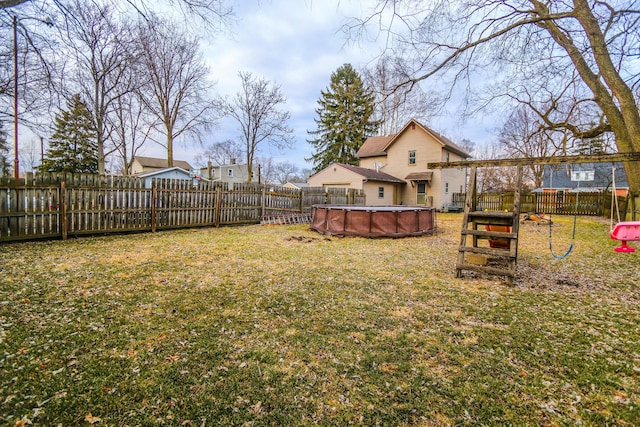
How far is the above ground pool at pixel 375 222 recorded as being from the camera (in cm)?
946

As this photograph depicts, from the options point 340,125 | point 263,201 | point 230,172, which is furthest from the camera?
point 230,172

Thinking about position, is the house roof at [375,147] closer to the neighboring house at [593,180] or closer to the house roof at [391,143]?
the house roof at [391,143]

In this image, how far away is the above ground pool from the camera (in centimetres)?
946

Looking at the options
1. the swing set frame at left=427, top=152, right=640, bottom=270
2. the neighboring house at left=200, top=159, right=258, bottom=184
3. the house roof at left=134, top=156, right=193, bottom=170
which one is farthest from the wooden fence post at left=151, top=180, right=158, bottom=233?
the house roof at left=134, top=156, right=193, bottom=170

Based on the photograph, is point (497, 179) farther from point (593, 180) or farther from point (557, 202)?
point (557, 202)

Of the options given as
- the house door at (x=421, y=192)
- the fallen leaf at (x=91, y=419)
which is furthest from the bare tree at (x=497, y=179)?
the fallen leaf at (x=91, y=419)

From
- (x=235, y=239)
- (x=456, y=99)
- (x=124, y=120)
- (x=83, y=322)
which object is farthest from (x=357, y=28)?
(x=124, y=120)

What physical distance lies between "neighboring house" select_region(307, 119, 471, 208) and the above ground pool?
38.3 feet

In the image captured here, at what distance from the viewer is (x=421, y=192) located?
23.9m

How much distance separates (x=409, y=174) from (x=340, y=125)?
13.1 meters

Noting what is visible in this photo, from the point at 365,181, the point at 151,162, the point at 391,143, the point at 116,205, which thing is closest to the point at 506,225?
the point at 116,205

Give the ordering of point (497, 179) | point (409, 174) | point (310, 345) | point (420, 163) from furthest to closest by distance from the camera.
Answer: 1. point (497, 179)
2. point (409, 174)
3. point (420, 163)
4. point (310, 345)

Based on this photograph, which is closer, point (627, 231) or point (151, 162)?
point (627, 231)

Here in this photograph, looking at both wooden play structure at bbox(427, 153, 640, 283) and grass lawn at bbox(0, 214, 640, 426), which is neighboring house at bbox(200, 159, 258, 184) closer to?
grass lawn at bbox(0, 214, 640, 426)
